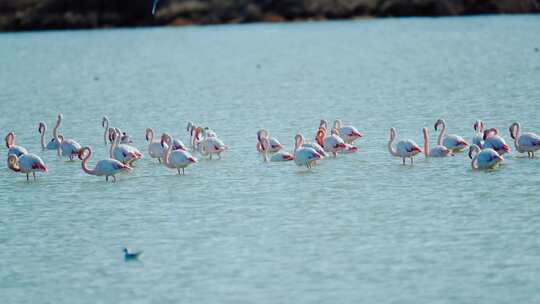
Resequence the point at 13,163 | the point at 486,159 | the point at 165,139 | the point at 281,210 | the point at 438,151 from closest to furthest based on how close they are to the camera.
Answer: the point at 281,210 → the point at 486,159 → the point at 438,151 → the point at 13,163 → the point at 165,139

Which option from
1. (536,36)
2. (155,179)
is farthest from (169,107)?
(536,36)

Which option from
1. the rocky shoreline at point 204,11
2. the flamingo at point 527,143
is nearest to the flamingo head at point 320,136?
the flamingo at point 527,143

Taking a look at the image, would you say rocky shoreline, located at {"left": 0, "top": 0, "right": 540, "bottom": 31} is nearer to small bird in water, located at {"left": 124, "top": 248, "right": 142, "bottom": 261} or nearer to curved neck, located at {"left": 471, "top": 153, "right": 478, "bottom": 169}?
curved neck, located at {"left": 471, "top": 153, "right": 478, "bottom": 169}

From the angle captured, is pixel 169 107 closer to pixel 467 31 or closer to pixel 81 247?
pixel 81 247

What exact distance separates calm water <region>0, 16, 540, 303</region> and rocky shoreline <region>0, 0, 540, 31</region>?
23.1m

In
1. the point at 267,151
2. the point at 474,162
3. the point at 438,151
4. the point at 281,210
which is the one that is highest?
the point at 267,151

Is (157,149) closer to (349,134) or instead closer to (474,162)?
(349,134)

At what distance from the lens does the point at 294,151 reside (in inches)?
599

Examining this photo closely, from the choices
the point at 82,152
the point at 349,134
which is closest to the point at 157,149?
the point at 82,152

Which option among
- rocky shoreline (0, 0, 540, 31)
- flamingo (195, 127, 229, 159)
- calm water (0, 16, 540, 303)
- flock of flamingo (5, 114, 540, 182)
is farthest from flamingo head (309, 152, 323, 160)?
→ rocky shoreline (0, 0, 540, 31)

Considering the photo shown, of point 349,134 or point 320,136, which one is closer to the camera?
point 320,136

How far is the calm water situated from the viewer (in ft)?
31.4

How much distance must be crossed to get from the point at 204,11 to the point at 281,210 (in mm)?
40049

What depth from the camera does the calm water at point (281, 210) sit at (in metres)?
9.58
